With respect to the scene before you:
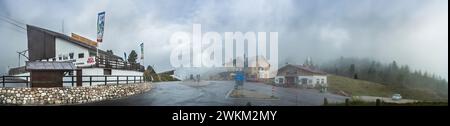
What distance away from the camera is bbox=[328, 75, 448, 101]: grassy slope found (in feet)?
11.7

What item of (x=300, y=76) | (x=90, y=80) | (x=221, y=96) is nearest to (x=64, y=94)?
(x=90, y=80)

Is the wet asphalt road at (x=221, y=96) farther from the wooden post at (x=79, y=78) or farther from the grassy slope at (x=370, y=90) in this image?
the wooden post at (x=79, y=78)

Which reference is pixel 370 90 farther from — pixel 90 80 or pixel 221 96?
pixel 90 80

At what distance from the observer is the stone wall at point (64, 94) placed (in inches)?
152

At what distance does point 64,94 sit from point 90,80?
0.39m

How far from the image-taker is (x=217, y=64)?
3531 millimetres

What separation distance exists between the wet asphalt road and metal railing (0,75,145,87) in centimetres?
54

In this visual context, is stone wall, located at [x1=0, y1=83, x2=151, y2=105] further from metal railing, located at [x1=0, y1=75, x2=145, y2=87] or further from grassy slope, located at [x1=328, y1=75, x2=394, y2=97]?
grassy slope, located at [x1=328, y1=75, x2=394, y2=97]

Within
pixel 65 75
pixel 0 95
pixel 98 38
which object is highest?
pixel 98 38

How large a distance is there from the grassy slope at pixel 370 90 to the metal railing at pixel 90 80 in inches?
106
